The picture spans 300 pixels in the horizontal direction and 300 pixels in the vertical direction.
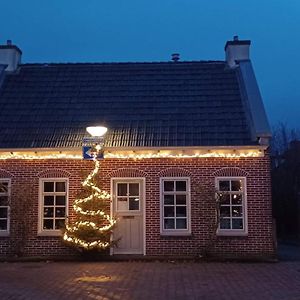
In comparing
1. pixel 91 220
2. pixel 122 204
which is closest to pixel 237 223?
pixel 122 204

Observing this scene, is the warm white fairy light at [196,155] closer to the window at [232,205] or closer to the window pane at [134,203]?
the window at [232,205]

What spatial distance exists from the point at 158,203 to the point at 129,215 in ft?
3.36

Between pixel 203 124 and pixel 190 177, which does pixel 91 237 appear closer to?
pixel 190 177

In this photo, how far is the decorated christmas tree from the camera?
15531 mm

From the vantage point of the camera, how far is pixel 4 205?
54.5 feet

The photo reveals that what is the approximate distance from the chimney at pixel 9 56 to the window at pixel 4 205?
595cm

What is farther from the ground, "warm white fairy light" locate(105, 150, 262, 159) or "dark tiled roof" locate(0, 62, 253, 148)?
"dark tiled roof" locate(0, 62, 253, 148)

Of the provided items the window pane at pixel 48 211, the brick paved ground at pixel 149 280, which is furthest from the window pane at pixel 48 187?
the brick paved ground at pixel 149 280

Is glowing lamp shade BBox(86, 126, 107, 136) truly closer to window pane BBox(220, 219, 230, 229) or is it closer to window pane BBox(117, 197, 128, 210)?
window pane BBox(117, 197, 128, 210)

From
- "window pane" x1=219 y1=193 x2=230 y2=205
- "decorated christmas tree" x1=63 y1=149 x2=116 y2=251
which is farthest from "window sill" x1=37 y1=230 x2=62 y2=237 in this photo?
"window pane" x1=219 y1=193 x2=230 y2=205

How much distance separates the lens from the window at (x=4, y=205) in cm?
1652

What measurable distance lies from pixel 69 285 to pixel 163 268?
11.5 feet

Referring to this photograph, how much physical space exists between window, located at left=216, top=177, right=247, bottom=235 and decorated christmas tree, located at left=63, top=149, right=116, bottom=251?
11.2 feet

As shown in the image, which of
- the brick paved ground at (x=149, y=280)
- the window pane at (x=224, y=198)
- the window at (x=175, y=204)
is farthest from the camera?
the window at (x=175, y=204)
